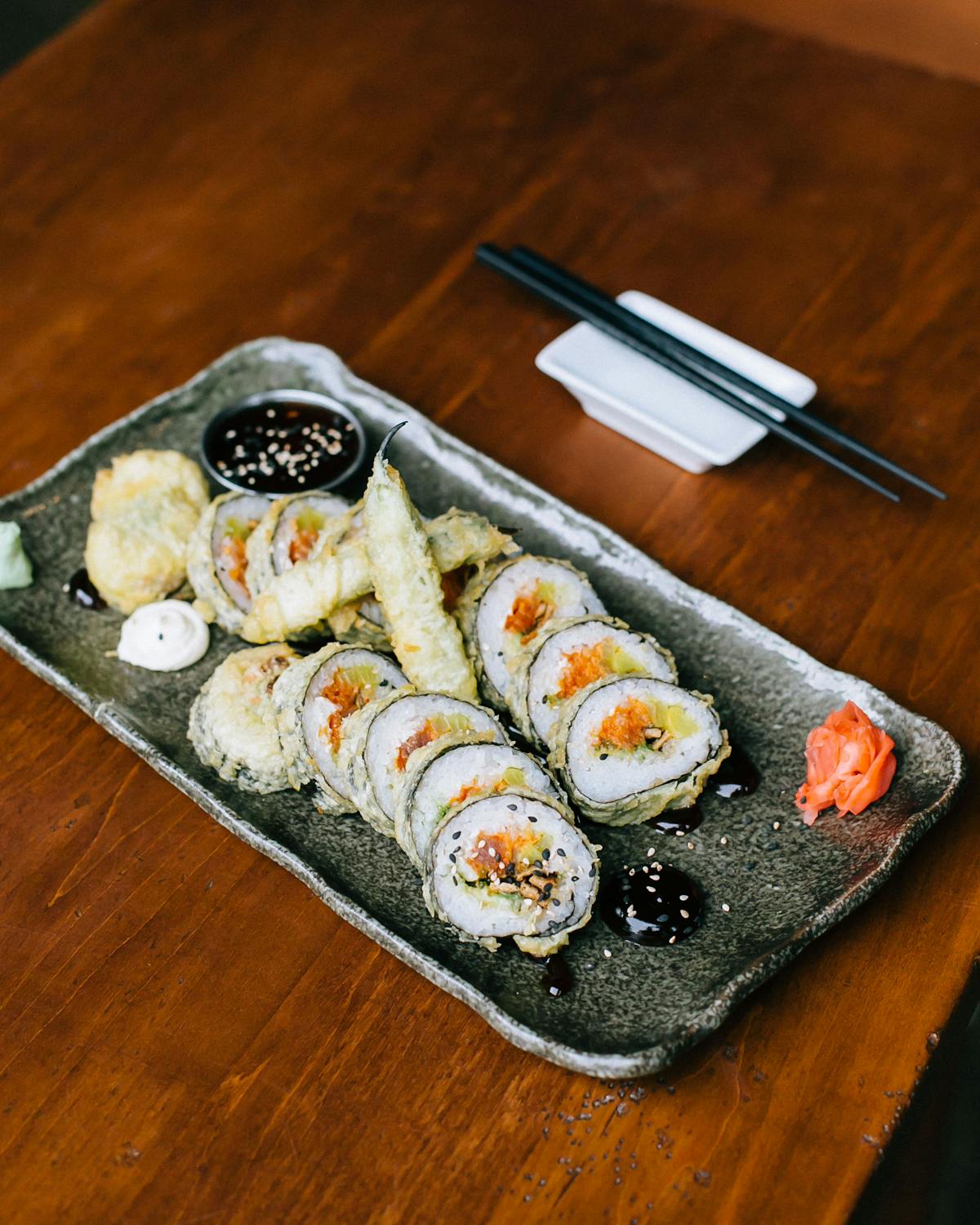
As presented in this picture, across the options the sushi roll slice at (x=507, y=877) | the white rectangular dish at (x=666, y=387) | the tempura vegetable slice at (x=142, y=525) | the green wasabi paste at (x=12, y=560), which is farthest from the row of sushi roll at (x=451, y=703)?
the white rectangular dish at (x=666, y=387)

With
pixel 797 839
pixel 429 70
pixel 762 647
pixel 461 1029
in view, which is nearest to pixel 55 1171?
pixel 461 1029

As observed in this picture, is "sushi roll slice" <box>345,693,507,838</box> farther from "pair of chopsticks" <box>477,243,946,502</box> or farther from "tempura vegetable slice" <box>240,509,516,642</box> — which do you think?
"pair of chopsticks" <box>477,243,946,502</box>

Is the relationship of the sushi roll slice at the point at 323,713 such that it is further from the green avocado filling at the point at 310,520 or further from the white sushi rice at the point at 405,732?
the green avocado filling at the point at 310,520

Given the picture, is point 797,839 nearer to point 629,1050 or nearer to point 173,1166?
point 629,1050

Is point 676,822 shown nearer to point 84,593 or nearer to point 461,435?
point 461,435

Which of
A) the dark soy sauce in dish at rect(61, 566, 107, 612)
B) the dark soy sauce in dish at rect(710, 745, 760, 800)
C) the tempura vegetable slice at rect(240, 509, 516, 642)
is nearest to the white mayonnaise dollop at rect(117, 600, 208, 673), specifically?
the dark soy sauce in dish at rect(61, 566, 107, 612)

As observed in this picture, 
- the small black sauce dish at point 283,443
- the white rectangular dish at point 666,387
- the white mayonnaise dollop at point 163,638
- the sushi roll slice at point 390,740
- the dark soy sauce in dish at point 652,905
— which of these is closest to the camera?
the dark soy sauce in dish at point 652,905

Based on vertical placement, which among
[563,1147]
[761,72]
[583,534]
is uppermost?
[761,72]
